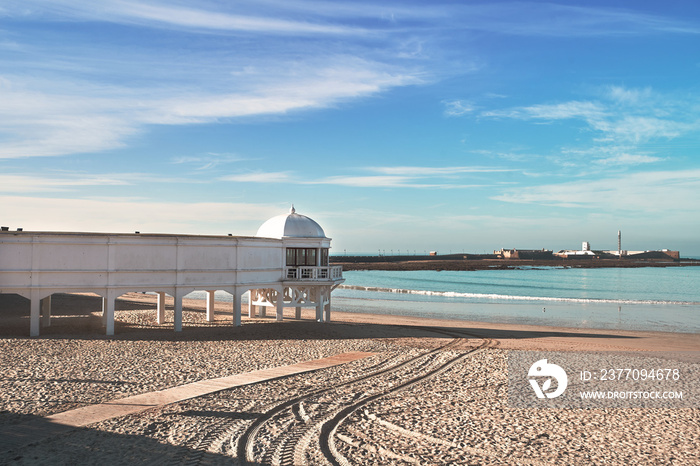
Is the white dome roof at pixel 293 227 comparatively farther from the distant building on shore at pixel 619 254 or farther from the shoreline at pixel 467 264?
the distant building on shore at pixel 619 254

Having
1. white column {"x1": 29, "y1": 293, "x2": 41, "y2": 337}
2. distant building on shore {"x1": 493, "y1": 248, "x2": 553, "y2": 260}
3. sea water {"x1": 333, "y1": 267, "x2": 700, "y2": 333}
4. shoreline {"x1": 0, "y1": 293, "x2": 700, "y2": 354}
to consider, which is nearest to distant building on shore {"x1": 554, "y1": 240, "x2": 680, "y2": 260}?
distant building on shore {"x1": 493, "y1": 248, "x2": 553, "y2": 260}

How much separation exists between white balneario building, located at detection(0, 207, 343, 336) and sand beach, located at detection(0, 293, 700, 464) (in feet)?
6.59

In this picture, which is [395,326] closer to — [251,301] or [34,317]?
[251,301]

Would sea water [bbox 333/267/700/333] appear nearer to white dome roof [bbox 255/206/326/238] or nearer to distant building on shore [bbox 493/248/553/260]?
white dome roof [bbox 255/206/326/238]

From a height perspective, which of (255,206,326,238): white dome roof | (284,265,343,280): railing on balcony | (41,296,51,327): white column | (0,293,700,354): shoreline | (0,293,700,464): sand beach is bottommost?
(0,293,700,354): shoreline

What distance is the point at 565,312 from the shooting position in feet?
132

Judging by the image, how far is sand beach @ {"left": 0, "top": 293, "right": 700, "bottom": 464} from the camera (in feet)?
30.4

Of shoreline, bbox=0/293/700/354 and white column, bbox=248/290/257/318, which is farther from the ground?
white column, bbox=248/290/257/318

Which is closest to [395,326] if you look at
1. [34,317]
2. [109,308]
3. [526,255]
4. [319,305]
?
[319,305]

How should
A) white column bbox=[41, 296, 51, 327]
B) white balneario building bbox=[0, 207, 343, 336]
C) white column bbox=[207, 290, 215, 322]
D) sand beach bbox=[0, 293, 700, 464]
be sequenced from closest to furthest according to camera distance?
sand beach bbox=[0, 293, 700, 464], white balneario building bbox=[0, 207, 343, 336], white column bbox=[41, 296, 51, 327], white column bbox=[207, 290, 215, 322]

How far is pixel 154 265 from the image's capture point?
853 inches

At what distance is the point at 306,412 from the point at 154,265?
12591mm

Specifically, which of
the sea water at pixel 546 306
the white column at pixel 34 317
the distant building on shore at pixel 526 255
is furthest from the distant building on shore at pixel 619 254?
the white column at pixel 34 317

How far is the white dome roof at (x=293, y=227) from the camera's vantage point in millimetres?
25984
